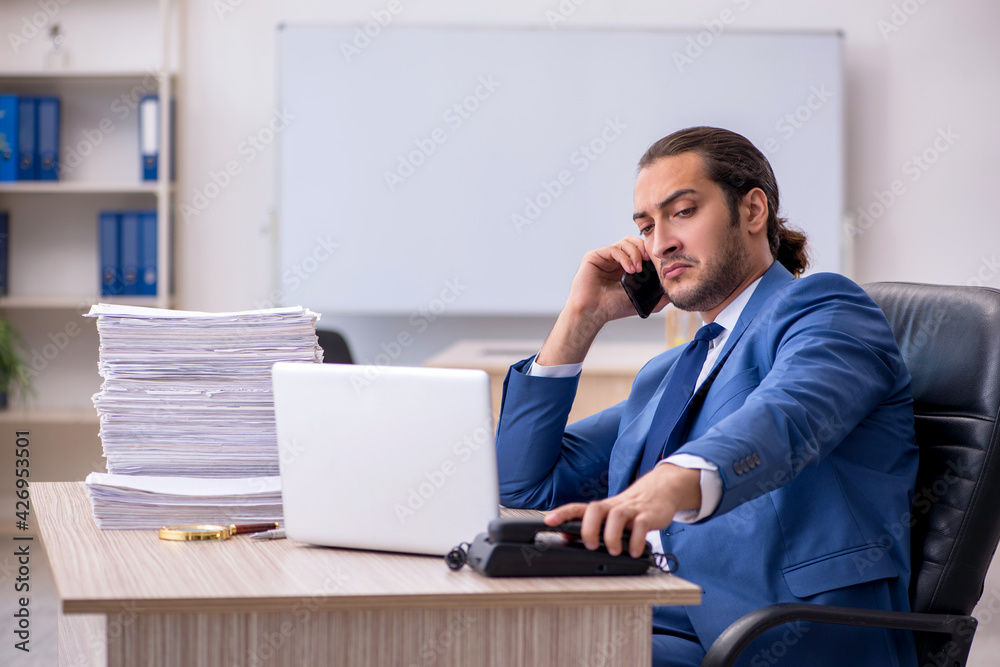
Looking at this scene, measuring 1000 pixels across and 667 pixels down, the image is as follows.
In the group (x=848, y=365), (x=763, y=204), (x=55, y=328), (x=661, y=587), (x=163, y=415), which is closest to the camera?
(x=661, y=587)

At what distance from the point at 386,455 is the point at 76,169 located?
3.56 meters

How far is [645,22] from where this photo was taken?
4.17m

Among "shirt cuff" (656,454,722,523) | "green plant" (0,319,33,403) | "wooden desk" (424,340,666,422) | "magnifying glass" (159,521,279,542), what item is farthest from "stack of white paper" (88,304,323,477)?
"green plant" (0,319,33,403)

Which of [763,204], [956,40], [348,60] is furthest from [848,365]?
[956,40]

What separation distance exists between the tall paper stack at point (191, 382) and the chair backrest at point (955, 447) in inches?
34.8

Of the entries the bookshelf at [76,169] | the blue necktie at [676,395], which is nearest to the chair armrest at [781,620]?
the blue necktie at [676,395]

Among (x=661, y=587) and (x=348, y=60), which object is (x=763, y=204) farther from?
(x=348, y=60)

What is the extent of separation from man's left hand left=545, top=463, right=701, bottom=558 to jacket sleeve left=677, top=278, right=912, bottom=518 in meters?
0.04

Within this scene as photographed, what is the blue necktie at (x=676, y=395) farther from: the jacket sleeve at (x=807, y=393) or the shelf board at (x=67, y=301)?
the shelf board at (x=67, y=301)

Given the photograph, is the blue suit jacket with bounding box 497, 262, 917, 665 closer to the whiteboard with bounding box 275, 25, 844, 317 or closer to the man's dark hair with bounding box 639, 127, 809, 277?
the man's dark hair with bounding box 639, 127, 809, 277

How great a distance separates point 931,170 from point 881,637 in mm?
3507

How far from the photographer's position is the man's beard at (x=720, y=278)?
153cm

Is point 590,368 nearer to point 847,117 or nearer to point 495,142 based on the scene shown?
point 495,142

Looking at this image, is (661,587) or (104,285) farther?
(104,285)
